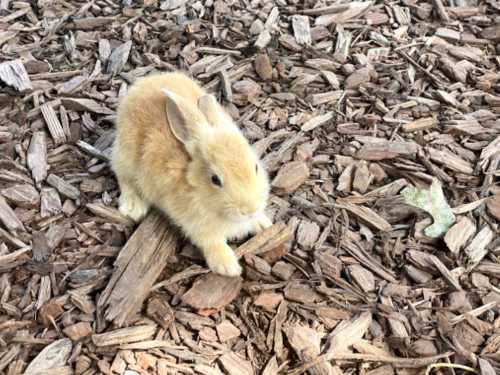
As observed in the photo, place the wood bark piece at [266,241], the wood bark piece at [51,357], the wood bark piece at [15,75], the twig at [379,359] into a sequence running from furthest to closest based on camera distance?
the wood bark piece at [15,75] → the wood bark piece at [266,241] → the twig at [379,359] → the wood bark piece at [51,357]

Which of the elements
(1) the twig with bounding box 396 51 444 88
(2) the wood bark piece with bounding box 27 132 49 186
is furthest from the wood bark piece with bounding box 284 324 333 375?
(1) the twig with bounding box 396 51 444 88

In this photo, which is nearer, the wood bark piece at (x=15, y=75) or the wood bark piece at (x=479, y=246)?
the wood bark piece at (x=479, y=246)

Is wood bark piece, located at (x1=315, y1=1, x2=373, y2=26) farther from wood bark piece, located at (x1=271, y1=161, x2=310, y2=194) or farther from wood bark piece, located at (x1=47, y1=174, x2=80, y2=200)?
wood bark piece, located at (x1=47, y1=174, x2=80, y2=200)

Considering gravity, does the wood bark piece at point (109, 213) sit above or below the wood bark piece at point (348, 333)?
above

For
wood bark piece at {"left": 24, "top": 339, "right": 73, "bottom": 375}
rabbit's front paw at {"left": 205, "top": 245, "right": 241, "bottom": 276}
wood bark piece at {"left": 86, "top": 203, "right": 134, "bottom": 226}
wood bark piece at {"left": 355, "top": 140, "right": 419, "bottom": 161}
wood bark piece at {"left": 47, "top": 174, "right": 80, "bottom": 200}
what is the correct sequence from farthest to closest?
1. wood bark piece at {"left": 355, "top": 140, "right": 419, "bottom": 161}
2. wood bark piece at {"left": 47, "top": 174, "right": 80, "bottom": 200}
3. wood bark piece at {"left": 86, "top": 203, "right": 134, "bottom": 226}
4. rabbit's front paw at {"left": 205, "top": 245, "right": 241, "bottom": 276}
5. wood bark piece at {"left": 24, "top": 339, "right": 73, "bottom": 375}

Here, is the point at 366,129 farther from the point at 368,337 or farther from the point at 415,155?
the point at 368,337

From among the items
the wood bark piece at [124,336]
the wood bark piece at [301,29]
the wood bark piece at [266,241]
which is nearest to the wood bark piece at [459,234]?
the wood bark piece at [266,241]

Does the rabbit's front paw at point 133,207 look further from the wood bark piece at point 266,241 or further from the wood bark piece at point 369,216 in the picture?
the wood bark piece at point 369,216
